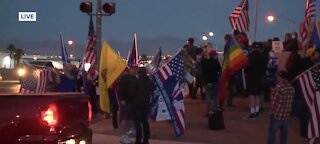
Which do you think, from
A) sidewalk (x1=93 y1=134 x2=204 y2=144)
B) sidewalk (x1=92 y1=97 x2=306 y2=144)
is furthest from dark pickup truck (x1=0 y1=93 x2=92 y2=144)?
sidewalk (x1=92 y1=97 x2=306 y2=144)

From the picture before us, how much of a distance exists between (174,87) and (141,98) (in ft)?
6.03

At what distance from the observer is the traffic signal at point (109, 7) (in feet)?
62.6

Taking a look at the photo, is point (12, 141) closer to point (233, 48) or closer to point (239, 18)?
point (233, 48)

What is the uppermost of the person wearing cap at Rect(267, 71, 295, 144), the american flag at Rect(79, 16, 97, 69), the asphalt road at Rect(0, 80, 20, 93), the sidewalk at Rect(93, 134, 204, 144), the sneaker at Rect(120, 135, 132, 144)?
the american flag at Rect(79, 16, 97, 69)

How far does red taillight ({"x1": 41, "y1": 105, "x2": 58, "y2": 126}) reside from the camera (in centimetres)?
680

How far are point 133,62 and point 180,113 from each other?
2754 mm

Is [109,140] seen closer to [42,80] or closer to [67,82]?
[67,82]

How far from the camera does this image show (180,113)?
14125 mm

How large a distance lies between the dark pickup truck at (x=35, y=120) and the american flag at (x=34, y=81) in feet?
23.3

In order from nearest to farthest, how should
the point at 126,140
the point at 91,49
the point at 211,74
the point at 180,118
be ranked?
the point at 126,140, the point at 180,118, the point at 211,74, the point at 91,49

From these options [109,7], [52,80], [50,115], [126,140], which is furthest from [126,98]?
[109,7]

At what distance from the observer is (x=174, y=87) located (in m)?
14.2

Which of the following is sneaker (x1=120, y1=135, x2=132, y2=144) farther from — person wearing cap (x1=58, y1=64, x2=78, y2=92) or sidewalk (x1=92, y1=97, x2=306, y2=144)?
person wearing cap (x1=58, y1=64, x2=78, y2=92)

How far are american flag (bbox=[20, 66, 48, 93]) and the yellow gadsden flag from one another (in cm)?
146
